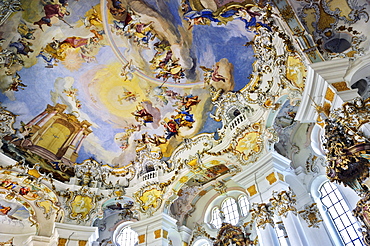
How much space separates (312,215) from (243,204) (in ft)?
10.7

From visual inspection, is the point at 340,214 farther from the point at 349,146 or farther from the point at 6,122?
the point at 6,122

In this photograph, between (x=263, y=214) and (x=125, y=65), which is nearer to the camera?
(x=263, y=214)

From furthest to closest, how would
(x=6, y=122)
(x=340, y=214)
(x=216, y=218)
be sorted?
(x=216, y=218) < (x=6, y=122) < (x=340, y=214)

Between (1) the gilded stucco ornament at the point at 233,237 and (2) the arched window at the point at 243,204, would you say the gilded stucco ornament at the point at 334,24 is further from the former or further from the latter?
(2) the arched window at the point at 243,204

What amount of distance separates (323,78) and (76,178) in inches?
431

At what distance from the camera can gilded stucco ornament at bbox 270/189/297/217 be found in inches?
338

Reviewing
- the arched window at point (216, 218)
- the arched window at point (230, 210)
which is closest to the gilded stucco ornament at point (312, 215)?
the arched window at point (230, 210)

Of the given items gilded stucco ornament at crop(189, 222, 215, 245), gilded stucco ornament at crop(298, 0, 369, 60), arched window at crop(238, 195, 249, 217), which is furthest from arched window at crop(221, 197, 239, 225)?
gilded stucco ornament at crop(298, 0, 369, 60)

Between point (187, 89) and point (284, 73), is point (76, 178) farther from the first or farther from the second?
point (284, 73)

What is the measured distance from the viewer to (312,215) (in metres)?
9.74

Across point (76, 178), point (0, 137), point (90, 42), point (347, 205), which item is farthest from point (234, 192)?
point (0, 137)

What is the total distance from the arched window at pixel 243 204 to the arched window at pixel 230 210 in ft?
0.79

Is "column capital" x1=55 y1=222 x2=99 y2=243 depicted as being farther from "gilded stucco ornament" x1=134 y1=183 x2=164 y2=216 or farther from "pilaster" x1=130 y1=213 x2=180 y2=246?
"gilded stucco ornament" x1=134 y1=183 x2=164 y2=216

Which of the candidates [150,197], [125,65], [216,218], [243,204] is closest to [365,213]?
[243,204]
